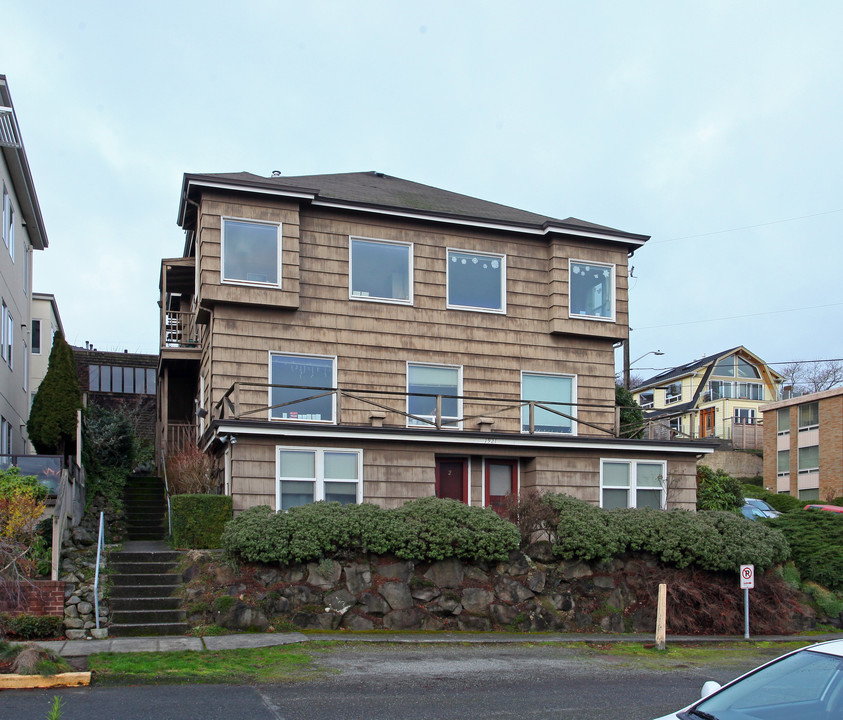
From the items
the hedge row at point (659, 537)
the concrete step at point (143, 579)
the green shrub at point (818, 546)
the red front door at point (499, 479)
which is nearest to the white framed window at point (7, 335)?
the concrete step at point (143, 579)

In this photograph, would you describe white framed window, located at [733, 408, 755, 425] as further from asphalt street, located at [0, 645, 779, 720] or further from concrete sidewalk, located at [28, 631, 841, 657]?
asphalt street, located at [0, 645, 779, 720]

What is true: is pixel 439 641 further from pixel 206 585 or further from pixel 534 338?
pixel 534 338

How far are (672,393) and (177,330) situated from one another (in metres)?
50.1

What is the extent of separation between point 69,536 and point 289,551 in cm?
444

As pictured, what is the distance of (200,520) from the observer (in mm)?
16375

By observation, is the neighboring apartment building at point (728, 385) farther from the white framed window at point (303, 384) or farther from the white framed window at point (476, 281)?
the white framed window at point (303, 384)

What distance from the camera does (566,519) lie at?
17.2 metres

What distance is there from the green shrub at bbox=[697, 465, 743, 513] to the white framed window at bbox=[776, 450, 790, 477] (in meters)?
21.4

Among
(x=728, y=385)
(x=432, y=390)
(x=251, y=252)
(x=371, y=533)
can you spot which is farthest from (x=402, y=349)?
(x=728, y=385)

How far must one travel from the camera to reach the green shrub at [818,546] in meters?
19.7

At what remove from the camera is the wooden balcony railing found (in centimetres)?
2465

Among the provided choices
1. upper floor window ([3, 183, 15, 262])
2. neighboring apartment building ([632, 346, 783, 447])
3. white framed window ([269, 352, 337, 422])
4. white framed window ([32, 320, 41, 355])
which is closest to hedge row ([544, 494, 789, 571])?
white framed window ([269, 352, 337, 422])

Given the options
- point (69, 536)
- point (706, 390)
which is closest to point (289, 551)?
point (69, 536)

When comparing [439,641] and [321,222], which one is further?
[321,222]
